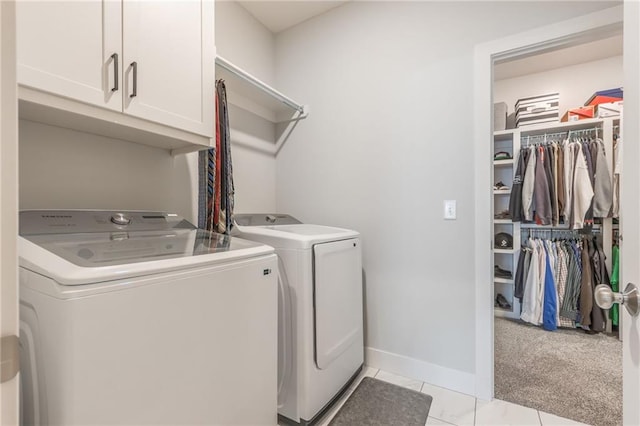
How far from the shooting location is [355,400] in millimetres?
1737

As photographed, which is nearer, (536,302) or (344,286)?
(344,286)

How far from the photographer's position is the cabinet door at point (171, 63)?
112 cm

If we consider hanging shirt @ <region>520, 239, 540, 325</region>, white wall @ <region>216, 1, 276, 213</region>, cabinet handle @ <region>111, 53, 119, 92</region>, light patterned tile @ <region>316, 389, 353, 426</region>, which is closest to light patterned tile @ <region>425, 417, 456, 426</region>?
light patterned tile @ <region>316, 389, 353, 426</region>

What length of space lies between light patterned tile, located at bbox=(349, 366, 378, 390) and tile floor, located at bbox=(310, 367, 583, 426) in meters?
0.06

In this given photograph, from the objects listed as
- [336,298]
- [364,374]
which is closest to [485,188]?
[336,298]

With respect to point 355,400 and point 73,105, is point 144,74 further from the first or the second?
point 355,400

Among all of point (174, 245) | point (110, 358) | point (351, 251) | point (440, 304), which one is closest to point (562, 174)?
point (440, 304)

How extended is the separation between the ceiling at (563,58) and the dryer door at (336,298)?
91.7 inches

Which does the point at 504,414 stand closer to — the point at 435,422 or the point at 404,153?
the point at 435,422

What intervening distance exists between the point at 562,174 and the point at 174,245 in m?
3.42

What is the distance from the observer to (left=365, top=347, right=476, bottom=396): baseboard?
1.80 meters

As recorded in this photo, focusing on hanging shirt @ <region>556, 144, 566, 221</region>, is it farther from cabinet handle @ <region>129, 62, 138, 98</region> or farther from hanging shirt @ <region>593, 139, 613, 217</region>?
cabinet handle @ <region>129, 62, 138, 98</region>

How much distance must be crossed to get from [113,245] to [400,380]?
187cm

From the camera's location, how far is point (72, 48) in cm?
96
